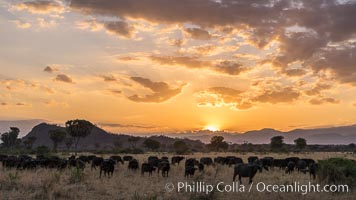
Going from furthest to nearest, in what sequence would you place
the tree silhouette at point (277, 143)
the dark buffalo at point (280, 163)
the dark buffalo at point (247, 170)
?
the tree silhouette at point (277, 143) < the dark buffalo at point (280, 163) < the dark buffalo at point (247, 170)

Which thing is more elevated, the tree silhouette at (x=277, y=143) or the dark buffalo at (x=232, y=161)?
the tree silhouette at (x=277, y=143)

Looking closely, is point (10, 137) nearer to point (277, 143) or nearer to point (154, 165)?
point (277, 143)

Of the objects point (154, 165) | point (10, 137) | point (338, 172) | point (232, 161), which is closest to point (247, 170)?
point (338, 172)

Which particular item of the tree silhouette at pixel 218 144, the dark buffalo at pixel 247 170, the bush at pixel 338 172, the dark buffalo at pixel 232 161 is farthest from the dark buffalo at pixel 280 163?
the tree silhouette at pixel 218 144

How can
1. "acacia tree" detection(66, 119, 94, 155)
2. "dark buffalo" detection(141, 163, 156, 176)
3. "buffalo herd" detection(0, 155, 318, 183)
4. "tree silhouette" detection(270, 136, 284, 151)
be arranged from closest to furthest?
"buffalo herd" detection(0, 155, 318, 183), "dark buffalo" detection(141, 163, 156, 176), "acacia tree" detection(66, 119, 94, 155), "tree silhouette" detection(270, 136, 284, 151)

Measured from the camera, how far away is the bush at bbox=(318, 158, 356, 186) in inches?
918

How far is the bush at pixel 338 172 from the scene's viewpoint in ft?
76.5

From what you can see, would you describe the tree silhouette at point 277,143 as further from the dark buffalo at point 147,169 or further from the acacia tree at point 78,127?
the dark buffalo at point 147,169

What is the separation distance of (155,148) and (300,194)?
9262 centimetres

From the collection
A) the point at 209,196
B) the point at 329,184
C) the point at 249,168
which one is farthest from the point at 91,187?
the point at 329,184

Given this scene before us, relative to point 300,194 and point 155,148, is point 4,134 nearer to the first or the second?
point 155,148

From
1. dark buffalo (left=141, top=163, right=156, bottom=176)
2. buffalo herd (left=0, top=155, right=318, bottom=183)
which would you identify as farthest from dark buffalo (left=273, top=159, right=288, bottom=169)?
dark buffalo (left=141, top=163, right=156, bottom=176)

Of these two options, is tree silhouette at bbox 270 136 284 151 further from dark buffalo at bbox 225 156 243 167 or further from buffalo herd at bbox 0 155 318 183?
buffalo herd at bbox 0 155 318 183

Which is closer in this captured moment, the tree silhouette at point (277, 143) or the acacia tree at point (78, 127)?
the acacia tree at point (78, 127)
